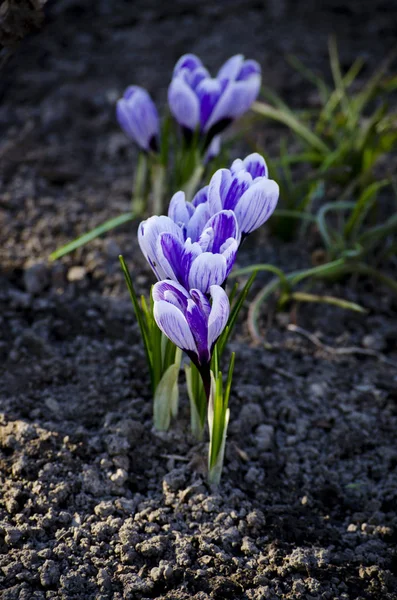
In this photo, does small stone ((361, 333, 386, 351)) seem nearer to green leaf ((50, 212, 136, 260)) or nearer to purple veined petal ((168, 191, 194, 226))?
green leaf ((50, 212, 136, 260))

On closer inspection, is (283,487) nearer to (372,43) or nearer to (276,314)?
(276,314)

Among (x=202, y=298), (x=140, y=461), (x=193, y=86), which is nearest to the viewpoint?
(x=202, y=298)

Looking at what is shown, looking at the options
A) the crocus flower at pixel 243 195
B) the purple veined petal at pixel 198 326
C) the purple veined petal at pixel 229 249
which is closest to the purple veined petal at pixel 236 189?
the crocus flower at pixel 243 195

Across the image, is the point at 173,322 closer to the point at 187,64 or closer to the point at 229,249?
the point at 229,249

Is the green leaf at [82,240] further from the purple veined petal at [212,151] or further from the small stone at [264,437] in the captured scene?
the small stone at [264,437]

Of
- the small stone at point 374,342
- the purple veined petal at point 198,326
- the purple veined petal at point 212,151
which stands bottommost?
the small stone at point 374,342

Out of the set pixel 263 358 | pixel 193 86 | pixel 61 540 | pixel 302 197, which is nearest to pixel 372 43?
pixel 302 197

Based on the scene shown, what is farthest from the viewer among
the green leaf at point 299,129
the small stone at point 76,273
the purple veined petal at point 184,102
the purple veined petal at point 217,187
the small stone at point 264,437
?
the green leaf at point 299,129
